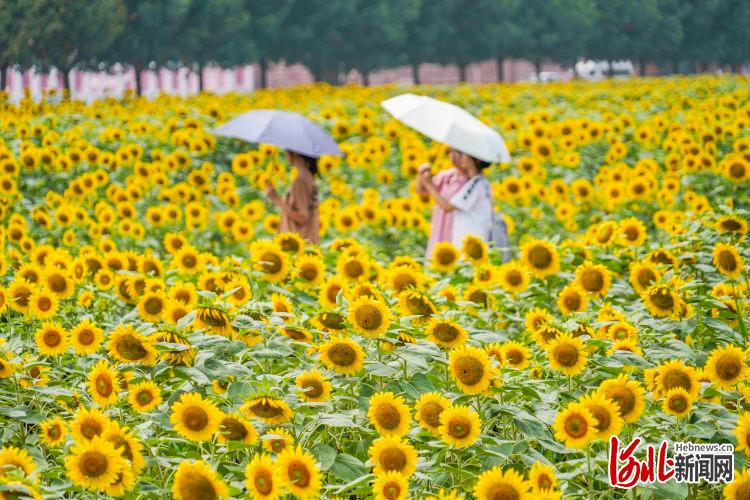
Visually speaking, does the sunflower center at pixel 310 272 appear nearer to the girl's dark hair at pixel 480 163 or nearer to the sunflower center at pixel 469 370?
the sunflower center at pixel 469 370

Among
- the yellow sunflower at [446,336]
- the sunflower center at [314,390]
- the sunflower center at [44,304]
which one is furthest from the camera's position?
the sunflower center at [44,304]

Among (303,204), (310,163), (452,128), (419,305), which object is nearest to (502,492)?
(419,305)

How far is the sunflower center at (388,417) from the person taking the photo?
3.02 meters

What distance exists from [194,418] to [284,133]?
4.72m

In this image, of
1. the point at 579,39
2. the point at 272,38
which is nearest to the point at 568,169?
the point at 272,38

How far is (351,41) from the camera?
36.2m

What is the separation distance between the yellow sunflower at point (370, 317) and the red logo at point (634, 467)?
0.81 metres

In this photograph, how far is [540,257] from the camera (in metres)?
4.73

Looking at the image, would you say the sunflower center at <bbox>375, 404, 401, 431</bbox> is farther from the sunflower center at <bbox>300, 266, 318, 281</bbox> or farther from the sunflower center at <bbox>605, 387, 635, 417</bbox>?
the sunflower center at <bbox>300, 266, 318, 281</bbox>

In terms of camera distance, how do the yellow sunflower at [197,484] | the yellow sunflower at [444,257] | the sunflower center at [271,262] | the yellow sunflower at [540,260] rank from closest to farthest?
the yellow sunflower at [197,484], the sunflower center at [271,262], the yellow sunflower at [540,260], the yellow sunflower at [444,257]

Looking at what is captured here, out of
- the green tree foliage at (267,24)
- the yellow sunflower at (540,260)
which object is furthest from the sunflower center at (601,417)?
the green tree foliage at (267,24)

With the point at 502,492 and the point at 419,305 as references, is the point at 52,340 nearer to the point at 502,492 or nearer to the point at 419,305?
the point at 419,305

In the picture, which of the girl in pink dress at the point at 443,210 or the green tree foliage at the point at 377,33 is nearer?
the girl in pink dress at the point at 443,210

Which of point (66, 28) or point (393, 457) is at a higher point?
point (66, 28)
